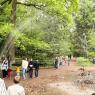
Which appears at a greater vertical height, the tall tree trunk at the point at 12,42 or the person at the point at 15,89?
the tall tree trunk at the point at 12,42

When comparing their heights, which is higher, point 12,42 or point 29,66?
point 12,42

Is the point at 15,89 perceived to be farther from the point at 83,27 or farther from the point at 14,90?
the point at 83,27

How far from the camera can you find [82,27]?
64188 millimetres

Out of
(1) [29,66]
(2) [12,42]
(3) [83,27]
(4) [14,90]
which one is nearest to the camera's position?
(4) [14,90]

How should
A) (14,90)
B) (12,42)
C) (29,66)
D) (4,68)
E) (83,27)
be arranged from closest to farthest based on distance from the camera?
(14,90), (4,68), (29,66), (12,42), (83,27)

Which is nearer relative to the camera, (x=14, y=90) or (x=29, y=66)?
(x=14, y=90)

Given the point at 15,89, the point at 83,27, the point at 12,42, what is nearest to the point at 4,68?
the point at 12,42

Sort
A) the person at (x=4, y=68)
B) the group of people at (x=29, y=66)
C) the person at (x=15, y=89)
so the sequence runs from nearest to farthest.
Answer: the person at (x=15, y=89) < the person at (x=4, y=68) < the group of people at (x=29, y=66)

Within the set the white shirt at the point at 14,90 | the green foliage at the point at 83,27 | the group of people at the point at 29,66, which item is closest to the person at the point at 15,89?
the white shirt at the point at 14,90

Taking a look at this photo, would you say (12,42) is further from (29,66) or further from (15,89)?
(15,89)

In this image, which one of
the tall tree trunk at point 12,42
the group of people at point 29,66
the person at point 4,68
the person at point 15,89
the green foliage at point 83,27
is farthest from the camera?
the green foliage at point 83,27

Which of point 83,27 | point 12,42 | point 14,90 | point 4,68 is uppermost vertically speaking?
point 83,27

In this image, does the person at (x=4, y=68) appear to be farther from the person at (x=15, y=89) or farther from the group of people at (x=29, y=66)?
the person at (x=15, y=89)

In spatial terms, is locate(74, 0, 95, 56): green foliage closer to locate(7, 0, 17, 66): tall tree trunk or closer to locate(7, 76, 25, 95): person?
locate(7, 0, 17, 66): tall tree trunk
